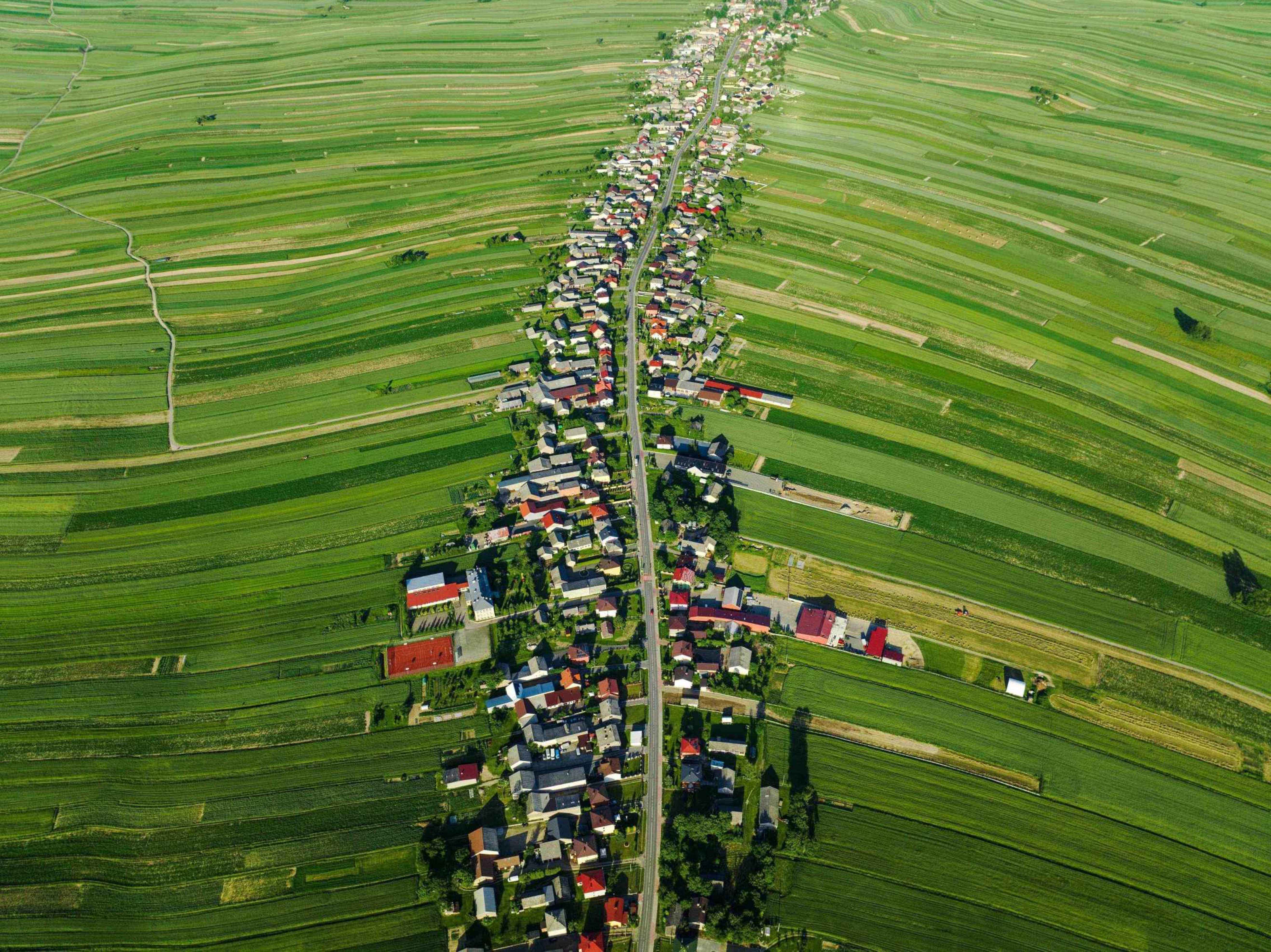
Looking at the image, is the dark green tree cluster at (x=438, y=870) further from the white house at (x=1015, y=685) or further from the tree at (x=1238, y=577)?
the tree at (x=1238, y=577)

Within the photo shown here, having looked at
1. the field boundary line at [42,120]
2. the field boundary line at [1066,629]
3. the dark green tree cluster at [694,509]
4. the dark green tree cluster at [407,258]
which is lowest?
the field boundary line at [1066,629]

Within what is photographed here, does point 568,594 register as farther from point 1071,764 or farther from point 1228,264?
point 1228,264

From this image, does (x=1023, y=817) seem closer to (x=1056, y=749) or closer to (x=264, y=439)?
(x=1056, y=749)

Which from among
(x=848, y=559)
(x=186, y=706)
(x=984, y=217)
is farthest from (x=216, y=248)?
(x=984, y=217)

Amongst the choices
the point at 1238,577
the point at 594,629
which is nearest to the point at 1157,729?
A: the point at 1238,577

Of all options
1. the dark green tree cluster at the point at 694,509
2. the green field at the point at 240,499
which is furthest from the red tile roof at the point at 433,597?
the dark green tree cluster at the point at 694,509
